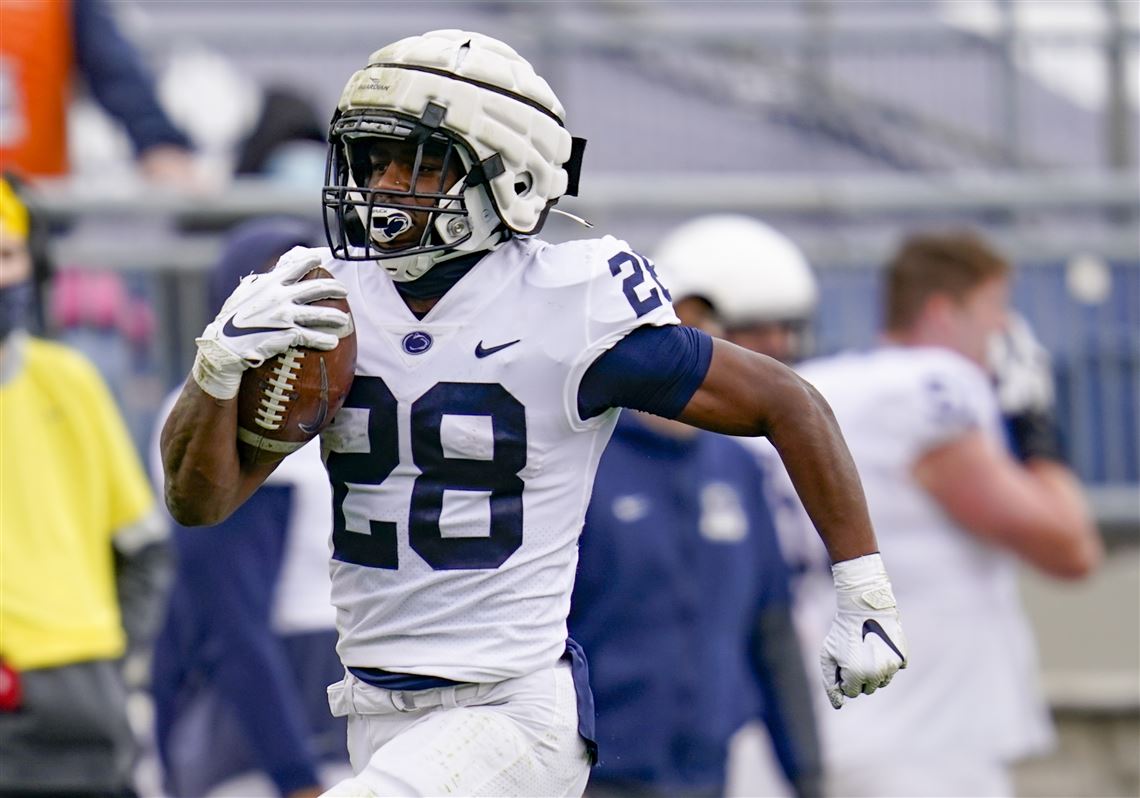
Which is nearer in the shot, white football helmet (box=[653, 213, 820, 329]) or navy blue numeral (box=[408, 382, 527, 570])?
navy blue numeral (box=[408, 382, 527, 570])

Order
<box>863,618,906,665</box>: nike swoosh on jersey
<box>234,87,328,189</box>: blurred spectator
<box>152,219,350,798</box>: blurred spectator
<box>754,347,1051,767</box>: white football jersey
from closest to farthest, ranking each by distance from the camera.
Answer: <box>863,618,906,665</box>: nike swoosh on jersey → <box>152,219,350,798</box>: blurred spectator → <box>754,347,1051,767</box>: white football jersey → <box>234,87,328,189</box>: blurred spectator

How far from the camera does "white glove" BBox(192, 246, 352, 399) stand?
10.2 ft

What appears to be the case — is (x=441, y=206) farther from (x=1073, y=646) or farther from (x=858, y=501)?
(x=1073, y=646)

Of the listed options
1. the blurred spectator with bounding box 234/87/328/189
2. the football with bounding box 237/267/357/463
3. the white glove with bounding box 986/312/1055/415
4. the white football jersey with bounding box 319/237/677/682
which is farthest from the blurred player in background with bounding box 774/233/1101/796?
the football with bounding box 237/267/357/463

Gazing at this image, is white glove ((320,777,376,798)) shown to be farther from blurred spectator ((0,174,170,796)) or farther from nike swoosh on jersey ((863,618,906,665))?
blurred spectator ((0,174,170,796))

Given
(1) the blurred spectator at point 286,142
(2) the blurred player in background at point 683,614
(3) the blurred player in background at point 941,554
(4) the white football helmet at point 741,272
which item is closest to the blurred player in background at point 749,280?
(4) the white football helmet at point 741,272

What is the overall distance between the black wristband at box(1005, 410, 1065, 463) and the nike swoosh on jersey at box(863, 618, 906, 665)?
2.85 m

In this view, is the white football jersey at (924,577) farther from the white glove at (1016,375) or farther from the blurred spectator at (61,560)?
the blurred spectator at (61,560)

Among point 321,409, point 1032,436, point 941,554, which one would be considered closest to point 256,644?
point 321,409

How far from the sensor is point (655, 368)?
3240 millimetres

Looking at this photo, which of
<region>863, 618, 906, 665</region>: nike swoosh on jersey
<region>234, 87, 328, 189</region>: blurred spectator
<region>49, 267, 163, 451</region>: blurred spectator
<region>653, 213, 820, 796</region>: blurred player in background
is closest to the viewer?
<region>863, 618, 906, 665</region>: nike swoosh on jersey

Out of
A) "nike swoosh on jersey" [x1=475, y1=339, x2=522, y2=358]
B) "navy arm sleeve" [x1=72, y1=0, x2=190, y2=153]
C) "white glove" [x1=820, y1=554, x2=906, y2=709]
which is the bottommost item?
"white glove" [x1=820, y1=554, x2=906, y2=709]

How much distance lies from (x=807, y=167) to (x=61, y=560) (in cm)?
467

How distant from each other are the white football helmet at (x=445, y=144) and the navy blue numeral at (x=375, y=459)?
21 centimetres
